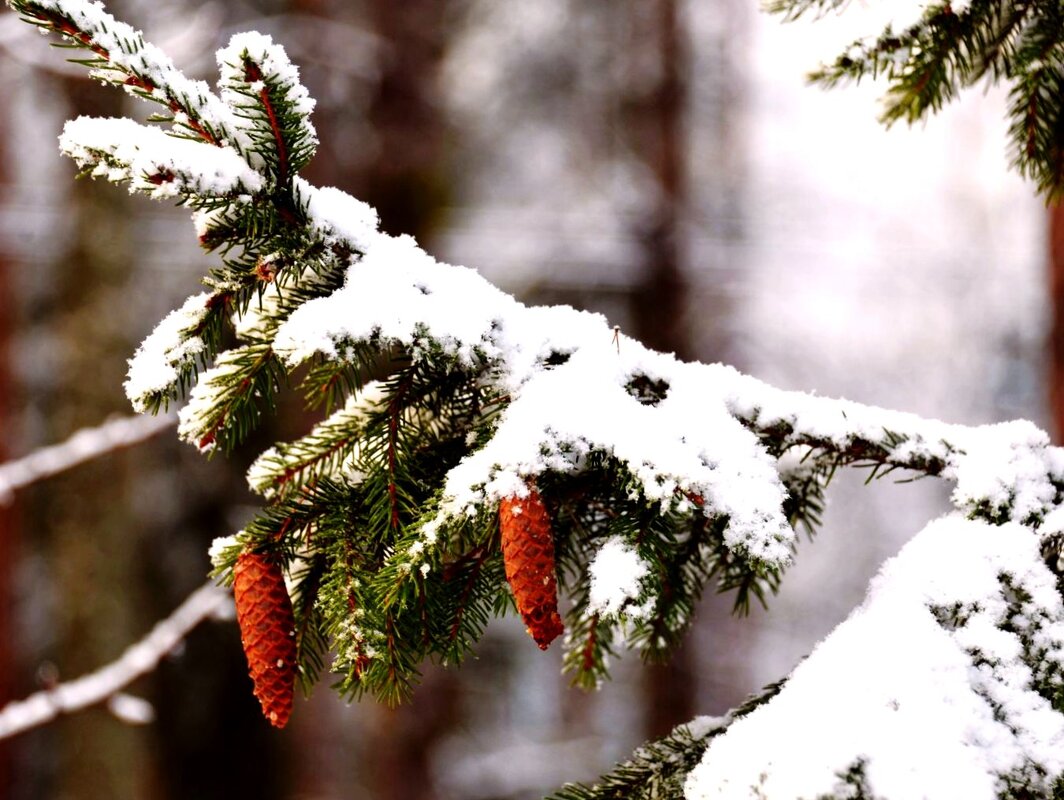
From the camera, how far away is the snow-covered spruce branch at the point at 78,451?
6.02 feet

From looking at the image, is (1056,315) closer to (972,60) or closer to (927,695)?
(972,60)

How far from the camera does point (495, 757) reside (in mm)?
7891

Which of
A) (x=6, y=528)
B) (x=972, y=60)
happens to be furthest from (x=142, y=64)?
(x=6, y=528)

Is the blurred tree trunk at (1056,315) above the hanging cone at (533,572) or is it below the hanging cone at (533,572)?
above

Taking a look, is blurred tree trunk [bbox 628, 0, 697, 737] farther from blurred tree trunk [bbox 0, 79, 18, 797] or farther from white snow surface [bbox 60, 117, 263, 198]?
white snow surface [bbox 60, 117, 263, 198]

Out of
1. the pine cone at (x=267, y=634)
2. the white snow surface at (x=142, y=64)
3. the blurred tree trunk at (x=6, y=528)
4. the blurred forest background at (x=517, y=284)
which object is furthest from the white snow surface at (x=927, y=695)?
the blurred tree trunk at (x=6, y=528)

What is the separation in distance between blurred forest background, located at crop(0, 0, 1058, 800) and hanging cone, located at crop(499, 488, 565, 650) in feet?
15.4

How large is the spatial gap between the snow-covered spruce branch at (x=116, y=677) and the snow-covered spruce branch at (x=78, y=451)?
1.26ft

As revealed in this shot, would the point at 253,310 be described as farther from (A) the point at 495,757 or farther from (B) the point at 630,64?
(A) the point at 495,757

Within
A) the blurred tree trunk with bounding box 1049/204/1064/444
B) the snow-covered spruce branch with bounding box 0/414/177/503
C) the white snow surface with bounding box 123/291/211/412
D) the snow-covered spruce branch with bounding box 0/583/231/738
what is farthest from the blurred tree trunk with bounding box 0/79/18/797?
the blurred tree trunk with bounding box 1049/204/1064/444

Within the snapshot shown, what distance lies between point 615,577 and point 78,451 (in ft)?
5.58

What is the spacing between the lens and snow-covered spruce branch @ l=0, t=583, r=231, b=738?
174 centimetres

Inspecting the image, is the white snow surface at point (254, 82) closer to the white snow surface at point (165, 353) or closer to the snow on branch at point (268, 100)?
the snow on branch at point (268, 100)

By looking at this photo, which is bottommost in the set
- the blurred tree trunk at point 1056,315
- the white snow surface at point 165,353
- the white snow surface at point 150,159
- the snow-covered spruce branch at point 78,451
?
the white snow surface at point 165,353
